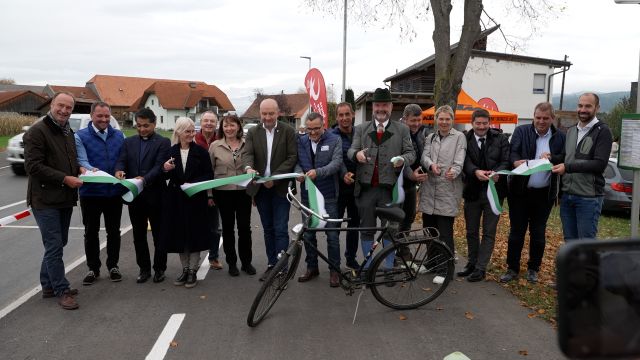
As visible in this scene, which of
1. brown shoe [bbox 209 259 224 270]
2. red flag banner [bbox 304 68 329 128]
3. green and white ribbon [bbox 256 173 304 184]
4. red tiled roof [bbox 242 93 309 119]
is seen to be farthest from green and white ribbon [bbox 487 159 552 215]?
red tiled roof [bbox 242 93 309 119]

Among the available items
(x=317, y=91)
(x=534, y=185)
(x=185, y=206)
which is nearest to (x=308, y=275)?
(x=185, y=206)

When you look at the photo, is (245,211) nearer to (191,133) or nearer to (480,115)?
(191,133)

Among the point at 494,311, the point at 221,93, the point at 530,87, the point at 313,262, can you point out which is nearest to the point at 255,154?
the point at 313,262

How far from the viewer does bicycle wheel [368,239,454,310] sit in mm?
4586

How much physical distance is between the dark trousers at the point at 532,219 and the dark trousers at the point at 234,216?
324cm

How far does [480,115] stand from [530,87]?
32.0 meters

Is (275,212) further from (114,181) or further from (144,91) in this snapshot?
(144,91)

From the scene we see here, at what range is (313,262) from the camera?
5613 mm

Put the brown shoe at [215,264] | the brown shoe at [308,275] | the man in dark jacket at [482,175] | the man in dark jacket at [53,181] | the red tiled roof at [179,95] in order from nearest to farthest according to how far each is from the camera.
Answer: the man in dark jacket at [53,181]
the man in dark jacket at [482,175]
the brown shoe at [308,275]
the brown shoe at [215,264]
the red tiled roof at [179,95]

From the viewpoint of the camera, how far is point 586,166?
4.71 metres

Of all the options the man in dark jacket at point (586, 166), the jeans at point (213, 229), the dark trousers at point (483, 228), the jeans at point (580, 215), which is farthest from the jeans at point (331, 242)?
the jeans at point (580, 215)

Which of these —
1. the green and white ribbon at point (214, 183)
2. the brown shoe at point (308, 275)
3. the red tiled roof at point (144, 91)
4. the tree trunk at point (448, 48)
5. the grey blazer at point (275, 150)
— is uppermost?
the red tiled roof at point (144, 91)

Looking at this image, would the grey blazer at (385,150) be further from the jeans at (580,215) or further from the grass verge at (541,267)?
the grass verge at (541,267)

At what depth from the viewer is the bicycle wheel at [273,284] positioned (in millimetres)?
4176
